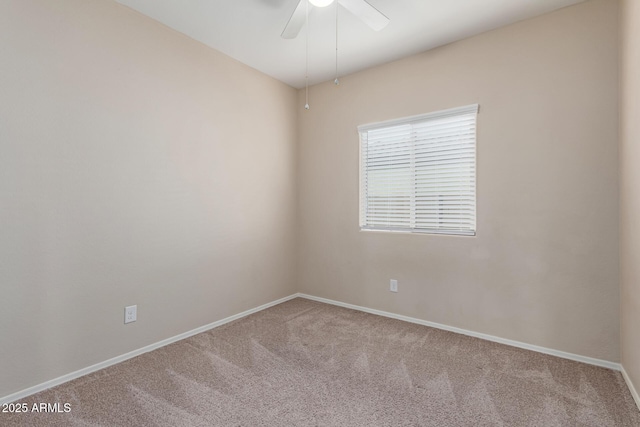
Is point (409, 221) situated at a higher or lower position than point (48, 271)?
higher

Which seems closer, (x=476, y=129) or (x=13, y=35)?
(x=13, y=35)

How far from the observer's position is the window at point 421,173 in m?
2.74

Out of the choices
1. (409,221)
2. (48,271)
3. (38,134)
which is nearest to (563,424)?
(409,221)

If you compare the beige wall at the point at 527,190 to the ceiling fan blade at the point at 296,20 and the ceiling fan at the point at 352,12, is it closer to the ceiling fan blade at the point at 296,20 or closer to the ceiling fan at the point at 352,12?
the ceiling fan at the point at 352,12

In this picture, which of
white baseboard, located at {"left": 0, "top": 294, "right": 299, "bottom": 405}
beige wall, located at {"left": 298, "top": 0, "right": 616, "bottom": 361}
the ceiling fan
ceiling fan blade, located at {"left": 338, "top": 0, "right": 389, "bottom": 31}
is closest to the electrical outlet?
white baseboard, located at {"left": 0, "top": 294, "right": 299, "bottom": 405}

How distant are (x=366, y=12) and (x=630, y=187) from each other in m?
1.93

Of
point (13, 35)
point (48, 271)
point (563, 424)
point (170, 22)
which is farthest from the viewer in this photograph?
point (170, 22)

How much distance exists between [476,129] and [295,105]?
2.12m

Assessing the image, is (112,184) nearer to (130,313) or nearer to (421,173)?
(130,313)

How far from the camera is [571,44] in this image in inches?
89.4

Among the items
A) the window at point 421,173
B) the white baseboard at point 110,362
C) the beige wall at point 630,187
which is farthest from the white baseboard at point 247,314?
the window at point 421,173

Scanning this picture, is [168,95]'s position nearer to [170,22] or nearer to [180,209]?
→ [170,22]

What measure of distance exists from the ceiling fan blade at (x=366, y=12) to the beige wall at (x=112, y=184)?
60.0 inches

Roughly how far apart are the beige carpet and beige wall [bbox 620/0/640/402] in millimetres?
326
